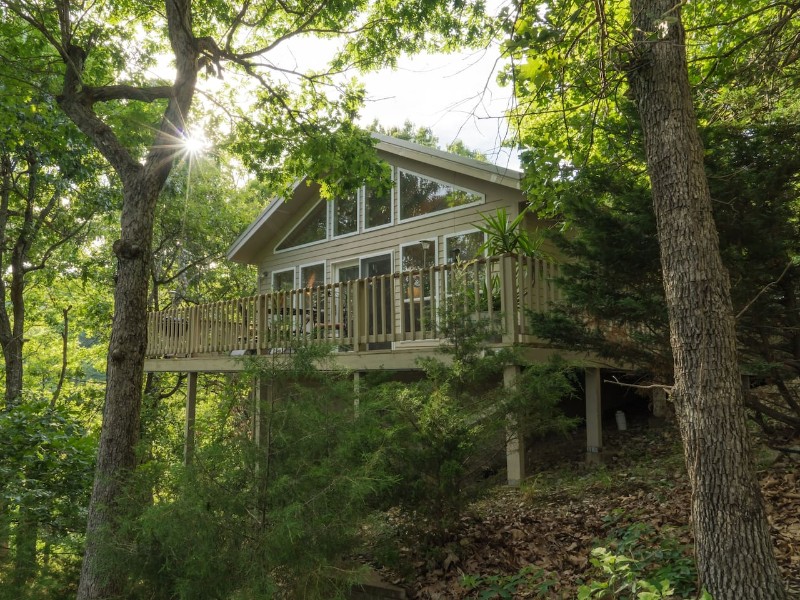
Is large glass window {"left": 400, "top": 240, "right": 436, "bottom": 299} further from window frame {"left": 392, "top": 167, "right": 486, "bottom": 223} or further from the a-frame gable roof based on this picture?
the a-frame gable roof

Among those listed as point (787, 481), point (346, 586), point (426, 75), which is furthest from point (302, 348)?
point (787, 481)

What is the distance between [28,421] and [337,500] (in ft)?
18.7

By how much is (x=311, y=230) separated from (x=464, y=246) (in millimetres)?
4421

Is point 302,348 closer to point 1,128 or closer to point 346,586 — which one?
point 346,586

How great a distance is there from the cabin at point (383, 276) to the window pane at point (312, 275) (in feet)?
0.11

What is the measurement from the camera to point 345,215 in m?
12.9

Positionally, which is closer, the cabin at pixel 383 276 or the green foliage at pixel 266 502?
the green foliage at pixel 266 502

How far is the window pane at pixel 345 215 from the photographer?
12680mm

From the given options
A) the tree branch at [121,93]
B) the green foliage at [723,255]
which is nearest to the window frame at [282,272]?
the tree branch at [121,93]

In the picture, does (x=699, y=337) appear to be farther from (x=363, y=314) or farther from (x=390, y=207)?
(x=390, y=207)

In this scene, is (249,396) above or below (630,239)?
below

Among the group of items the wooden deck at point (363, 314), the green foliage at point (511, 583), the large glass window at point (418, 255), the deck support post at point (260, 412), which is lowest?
the green foliage at point (511, 583)

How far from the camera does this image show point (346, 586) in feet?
12.5

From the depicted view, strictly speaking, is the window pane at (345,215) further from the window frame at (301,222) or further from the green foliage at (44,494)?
the green foliage at (44,494)
